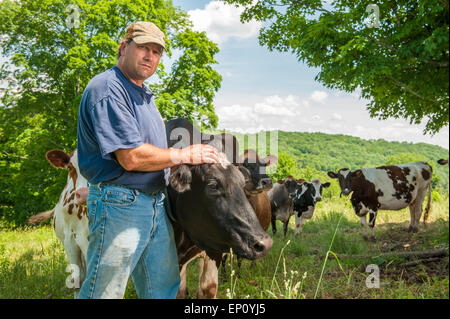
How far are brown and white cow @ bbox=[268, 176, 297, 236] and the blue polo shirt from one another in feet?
25.2

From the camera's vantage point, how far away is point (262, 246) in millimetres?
2043

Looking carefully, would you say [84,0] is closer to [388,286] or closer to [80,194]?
[80,194]

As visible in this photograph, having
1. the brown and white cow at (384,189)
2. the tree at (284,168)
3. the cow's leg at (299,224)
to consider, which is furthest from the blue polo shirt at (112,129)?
the tree at (284,168)

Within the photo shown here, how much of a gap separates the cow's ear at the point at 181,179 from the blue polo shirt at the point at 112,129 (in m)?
0.19

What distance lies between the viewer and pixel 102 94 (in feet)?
5.80

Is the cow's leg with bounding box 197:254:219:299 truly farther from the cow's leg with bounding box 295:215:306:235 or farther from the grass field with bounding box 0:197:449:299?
the cow's leg with bounding box 295:215:306:235

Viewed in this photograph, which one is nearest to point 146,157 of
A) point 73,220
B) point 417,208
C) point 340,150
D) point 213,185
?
point 213,185

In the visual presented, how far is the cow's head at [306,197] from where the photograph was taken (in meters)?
9.46

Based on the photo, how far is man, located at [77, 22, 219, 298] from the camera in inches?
69.3

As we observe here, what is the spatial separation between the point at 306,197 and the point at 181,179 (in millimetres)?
7864

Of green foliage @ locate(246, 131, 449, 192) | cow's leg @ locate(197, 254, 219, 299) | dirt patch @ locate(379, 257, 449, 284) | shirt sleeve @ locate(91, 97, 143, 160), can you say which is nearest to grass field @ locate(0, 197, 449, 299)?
dirt patch @ locate(379, 257, 449, 284)

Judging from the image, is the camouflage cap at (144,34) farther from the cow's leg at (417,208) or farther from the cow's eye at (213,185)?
the cow's leg at (417,208)

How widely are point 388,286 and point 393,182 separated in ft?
18.3
